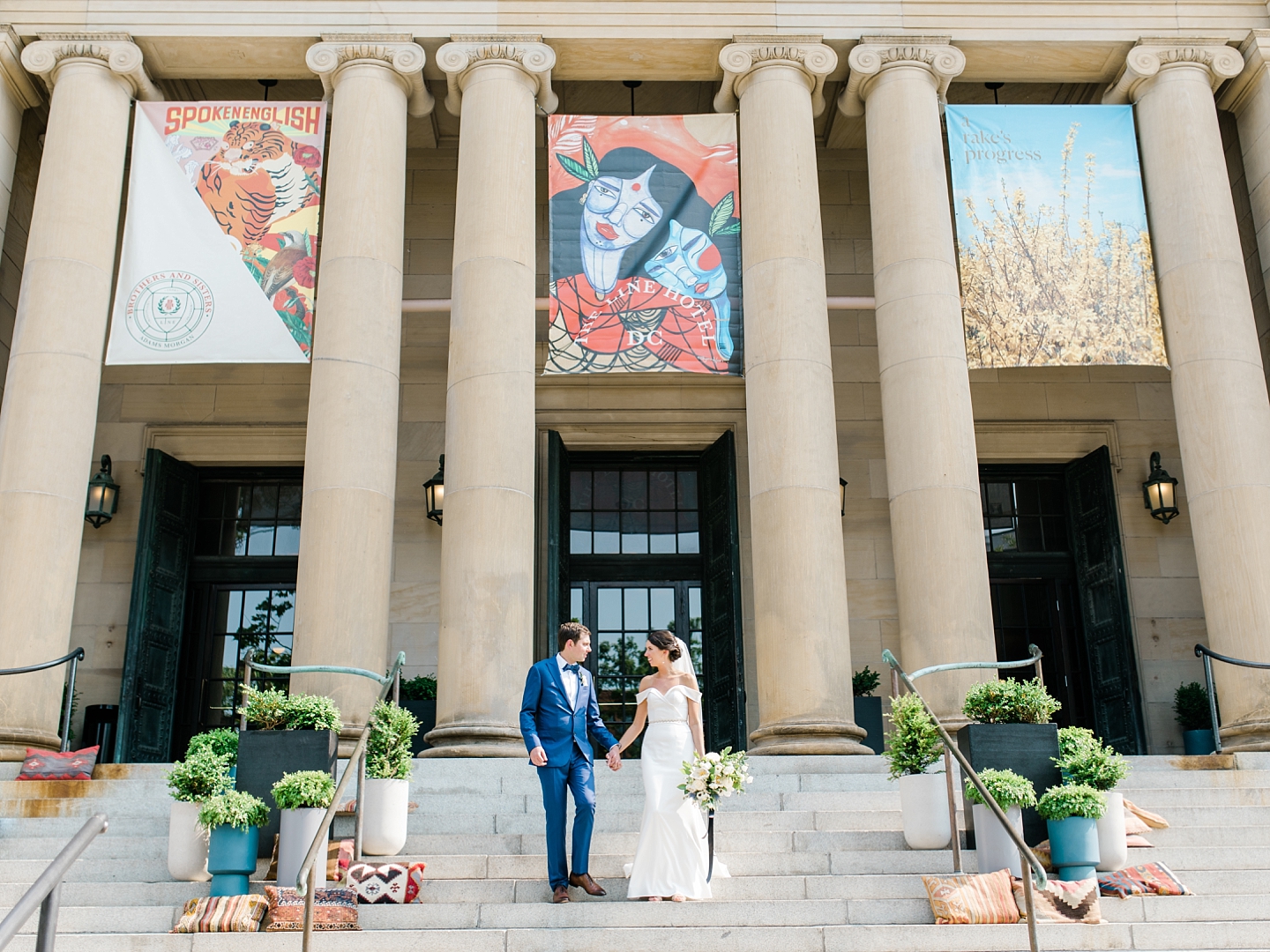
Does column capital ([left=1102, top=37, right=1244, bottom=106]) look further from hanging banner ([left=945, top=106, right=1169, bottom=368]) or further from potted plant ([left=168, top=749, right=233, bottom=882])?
potted plant ([left=168, top=749, right=233, bottom=882])

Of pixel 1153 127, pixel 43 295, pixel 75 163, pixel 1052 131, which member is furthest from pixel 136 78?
pixel 1153 127

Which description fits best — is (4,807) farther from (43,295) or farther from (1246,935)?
(1246,935)

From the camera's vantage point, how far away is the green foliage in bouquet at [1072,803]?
9281mm

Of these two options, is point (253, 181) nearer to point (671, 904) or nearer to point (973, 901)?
point (671, 904)

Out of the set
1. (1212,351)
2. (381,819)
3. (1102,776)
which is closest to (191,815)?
(381,819)

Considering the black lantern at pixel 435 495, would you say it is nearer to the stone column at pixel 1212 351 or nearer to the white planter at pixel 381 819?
the white planter at pixel 381 819

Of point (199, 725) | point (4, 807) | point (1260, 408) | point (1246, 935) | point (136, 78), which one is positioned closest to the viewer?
point (1246, 935)

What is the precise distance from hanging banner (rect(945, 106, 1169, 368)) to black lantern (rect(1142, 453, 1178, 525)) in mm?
3394

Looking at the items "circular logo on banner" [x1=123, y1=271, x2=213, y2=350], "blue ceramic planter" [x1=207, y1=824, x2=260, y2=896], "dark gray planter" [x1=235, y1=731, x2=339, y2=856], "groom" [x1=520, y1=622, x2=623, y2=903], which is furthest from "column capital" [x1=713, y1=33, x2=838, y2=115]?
"blue ceramic planter" [x1=207, y1=824, x2=260, y2=896]

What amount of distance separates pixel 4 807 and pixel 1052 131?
13.8 m

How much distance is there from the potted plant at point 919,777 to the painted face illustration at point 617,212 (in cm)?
727

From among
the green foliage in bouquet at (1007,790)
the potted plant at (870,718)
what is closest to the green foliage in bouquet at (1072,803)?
the green foliage in bouquet at (1007,790)

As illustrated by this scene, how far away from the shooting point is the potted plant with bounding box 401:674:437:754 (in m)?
16.0

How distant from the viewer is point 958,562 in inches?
562
